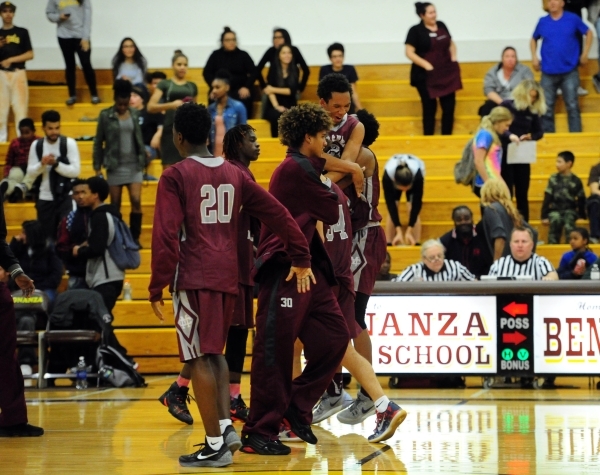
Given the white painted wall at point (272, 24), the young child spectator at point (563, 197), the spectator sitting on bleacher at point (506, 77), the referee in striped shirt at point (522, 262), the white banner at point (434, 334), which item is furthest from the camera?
the white painted wall at point (272, 24)

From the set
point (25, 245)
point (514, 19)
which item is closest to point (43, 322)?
point (25, 245)

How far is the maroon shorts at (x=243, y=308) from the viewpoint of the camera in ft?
25.5

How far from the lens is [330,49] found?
16.8 m

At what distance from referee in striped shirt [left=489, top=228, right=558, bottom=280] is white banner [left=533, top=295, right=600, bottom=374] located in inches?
36.2

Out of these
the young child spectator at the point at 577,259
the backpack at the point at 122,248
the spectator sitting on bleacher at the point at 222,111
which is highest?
the spectator sitting on bleacher at the point at 222,111

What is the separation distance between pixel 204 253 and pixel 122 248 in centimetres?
595

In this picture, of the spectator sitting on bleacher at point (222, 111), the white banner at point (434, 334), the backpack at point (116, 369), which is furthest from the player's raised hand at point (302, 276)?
the spectator sitting on bleacher at point (222, 111)

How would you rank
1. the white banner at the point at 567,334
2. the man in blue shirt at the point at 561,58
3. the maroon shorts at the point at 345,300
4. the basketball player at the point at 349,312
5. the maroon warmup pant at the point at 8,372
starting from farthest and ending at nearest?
1. the man in blue shirt at the point at 561,58
2. the white banner at the point at 567,334
3. the maroon warmup pant at the point at 8,372
4. the maroon shorts at the point at 345,300
5. the basketball player at the point at 349,312

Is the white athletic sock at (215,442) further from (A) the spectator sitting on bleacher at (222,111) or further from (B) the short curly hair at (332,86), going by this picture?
(A) the spectator sitting on bleacher at (222,111)

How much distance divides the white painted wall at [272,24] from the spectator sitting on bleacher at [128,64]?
1.96 metres

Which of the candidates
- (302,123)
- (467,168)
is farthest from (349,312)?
(467,168)

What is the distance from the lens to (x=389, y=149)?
16.7 meters

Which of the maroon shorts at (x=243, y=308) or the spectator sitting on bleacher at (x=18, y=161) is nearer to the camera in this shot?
the maroon shorts at (x=243, y=308)

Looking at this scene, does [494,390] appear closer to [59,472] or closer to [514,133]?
[514,133]
